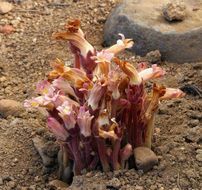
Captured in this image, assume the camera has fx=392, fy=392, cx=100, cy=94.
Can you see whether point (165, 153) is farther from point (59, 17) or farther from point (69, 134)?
point (59, 17)

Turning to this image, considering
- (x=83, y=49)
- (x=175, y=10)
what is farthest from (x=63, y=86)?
(x=175, y=10)

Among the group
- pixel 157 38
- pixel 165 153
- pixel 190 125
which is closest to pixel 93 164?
Result: pixel 165 153

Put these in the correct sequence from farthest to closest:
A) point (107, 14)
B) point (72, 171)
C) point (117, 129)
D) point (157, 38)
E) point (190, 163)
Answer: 1. point (107, 14)
2. point (157, 38)
3. point (72, 171)
4. point (190, 163)
5. point (117, 129)

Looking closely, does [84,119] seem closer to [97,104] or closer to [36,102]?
[97,104]

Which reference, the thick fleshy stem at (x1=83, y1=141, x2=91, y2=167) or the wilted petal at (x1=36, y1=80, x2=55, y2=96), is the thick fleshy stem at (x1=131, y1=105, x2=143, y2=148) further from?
the wilted petal at (x1=36, y1=80, x2=55, y2=96)

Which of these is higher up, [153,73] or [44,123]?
[153,73]

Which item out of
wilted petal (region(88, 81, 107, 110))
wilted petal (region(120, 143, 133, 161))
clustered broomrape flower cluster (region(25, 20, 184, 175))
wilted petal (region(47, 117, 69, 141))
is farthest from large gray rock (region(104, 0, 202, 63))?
wilted petal (region(47, 117, 69, 141))
